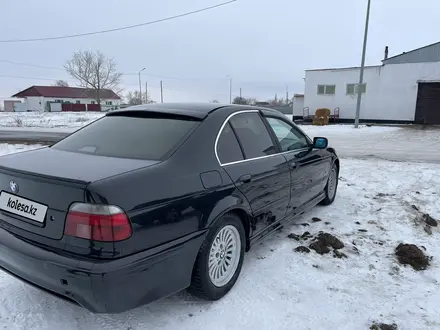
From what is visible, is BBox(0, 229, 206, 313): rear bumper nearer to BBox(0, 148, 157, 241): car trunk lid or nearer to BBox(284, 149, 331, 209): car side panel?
BBox(0, 148, 157, 241): car trunk lid

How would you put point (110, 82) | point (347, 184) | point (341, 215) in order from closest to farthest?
point (341, 215), point (347, 184), point (110, 82)

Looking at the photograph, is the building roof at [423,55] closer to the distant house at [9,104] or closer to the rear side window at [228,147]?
the rear side window at [228,147]

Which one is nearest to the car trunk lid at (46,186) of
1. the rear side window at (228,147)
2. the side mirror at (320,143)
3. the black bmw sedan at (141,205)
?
the black bmw sedan at (141,205)

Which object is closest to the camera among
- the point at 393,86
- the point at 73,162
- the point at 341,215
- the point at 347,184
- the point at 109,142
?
the point at 73,162

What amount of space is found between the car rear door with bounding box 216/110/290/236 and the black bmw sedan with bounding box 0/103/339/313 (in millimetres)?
13

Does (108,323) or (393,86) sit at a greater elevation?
(393,86)

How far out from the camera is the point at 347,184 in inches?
246

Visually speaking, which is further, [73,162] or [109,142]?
[109,142]

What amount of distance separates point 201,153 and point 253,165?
2.20 feet

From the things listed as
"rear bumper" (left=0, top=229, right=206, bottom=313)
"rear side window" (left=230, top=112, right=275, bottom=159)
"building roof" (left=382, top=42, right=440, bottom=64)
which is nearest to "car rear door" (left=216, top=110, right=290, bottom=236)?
"rear side window" (left=230, top=112, right=275, bottom=159)

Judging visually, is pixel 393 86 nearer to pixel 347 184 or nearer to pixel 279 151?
pixel 347 184

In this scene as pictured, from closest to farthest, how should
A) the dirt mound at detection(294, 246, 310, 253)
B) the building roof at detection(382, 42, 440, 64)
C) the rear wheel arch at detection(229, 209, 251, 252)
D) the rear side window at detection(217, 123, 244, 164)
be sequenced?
the rear side window at detection(217, 123, 244, 164) < the rear wheel arch at detection(229, 209, 251, 252) < the dirt mound at detection(294, 246, 310, 253) < the building roof at detection(382, 42, 440, 64)

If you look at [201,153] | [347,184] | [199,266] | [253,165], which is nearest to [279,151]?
[253,165]

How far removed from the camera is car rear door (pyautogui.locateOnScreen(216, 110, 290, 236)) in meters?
2.87
